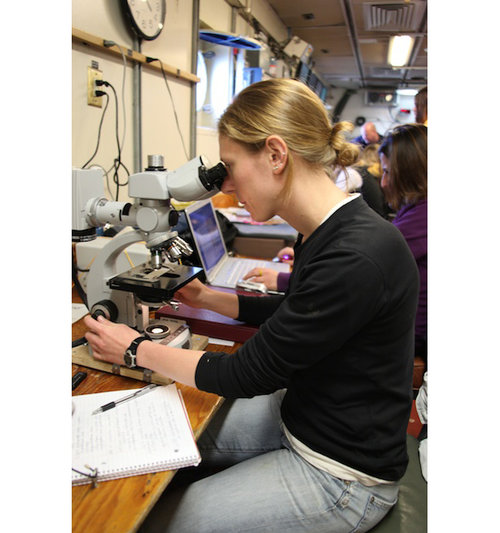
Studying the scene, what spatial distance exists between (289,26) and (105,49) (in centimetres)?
397

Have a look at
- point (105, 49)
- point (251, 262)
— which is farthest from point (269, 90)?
point (105, 49)

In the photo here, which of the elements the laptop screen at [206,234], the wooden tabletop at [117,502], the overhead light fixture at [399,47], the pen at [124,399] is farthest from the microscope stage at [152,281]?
the overhead light fixture at [399,47]

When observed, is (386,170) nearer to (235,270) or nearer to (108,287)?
(235,270)

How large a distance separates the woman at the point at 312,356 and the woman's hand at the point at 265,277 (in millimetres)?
644

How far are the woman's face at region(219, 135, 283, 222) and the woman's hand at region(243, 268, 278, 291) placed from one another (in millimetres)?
617

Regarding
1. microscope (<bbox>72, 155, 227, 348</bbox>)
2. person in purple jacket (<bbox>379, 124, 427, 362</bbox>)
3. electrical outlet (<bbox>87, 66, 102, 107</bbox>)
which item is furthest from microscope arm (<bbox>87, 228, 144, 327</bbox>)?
person in purple jacket (<bbox>379, 124, 427, 362</bbox>)

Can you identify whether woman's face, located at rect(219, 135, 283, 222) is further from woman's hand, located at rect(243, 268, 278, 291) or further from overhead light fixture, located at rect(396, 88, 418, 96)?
overhead light fixture, located at rect(396, 88, 418, 96)

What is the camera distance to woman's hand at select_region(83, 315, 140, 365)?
103 cm

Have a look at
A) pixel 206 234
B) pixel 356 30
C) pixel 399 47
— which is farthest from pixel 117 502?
pixel 356 30

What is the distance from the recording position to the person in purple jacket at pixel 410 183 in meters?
1.82

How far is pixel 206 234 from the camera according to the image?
1830mm

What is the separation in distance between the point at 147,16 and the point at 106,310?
174 centimetres

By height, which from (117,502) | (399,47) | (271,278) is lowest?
(117,502)
